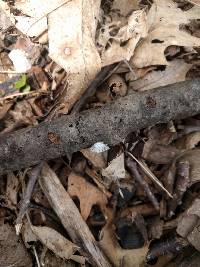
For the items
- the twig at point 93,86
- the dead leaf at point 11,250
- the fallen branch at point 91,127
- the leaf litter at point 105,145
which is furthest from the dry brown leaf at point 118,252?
the twig at point 93,86

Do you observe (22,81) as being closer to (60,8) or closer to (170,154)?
(60,8)

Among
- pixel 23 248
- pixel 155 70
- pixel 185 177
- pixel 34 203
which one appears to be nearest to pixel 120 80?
pixel 155 70

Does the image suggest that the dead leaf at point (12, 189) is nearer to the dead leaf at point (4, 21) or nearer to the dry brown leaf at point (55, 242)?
the dry brown leaf at point (55, 242)

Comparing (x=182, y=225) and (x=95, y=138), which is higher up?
(x=95, y=138)

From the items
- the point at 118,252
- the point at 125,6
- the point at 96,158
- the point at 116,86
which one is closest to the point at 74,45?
the point at 116,86

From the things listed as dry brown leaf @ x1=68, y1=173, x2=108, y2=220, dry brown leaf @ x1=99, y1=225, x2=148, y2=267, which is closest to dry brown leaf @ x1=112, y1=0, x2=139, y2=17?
dry brown leaf @ x1=68, y1=173, x2=108, y2=220
